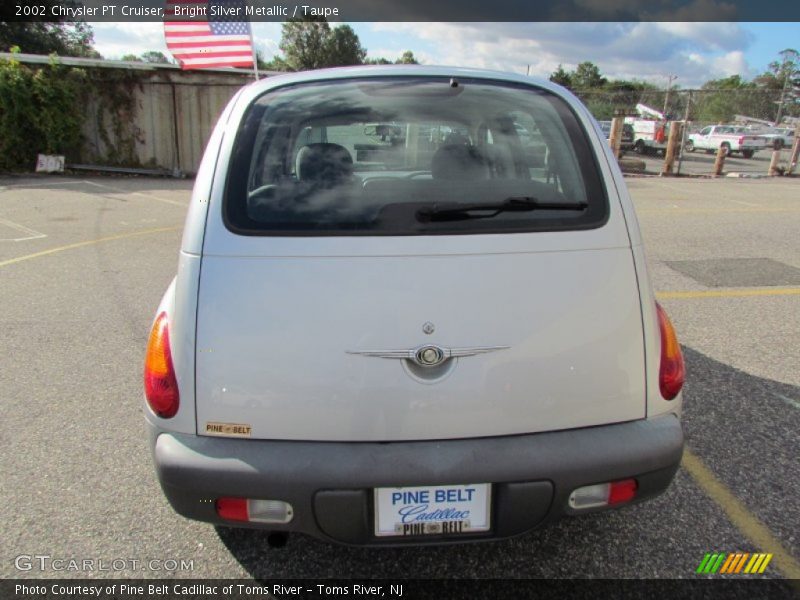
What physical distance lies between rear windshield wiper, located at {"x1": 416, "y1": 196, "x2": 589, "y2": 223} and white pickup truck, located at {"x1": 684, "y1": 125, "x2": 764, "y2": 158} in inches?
1134

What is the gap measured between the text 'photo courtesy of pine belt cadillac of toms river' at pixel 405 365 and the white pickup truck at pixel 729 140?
1139 inches

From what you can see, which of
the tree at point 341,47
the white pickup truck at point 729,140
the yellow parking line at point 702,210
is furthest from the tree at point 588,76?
the yellow parking line at point 702,210

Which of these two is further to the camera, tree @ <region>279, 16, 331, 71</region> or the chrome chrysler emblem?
tree @ <region>279, 16, 331, 71</region>

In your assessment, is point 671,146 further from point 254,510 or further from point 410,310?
point 254,510

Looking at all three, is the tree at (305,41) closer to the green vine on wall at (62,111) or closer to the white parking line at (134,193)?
the green vine on wall at (62,111)

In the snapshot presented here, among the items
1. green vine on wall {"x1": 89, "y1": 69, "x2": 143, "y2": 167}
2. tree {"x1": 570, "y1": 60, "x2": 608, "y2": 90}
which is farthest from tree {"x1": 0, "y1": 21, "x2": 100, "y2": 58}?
tree {"x1": 570, "y1": 60, "x2": 608, "y2": 90}

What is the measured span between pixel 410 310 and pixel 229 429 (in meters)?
0.67

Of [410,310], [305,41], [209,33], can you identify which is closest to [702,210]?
[209,33]

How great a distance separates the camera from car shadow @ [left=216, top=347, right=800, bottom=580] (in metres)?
2.17

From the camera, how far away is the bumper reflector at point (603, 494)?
187cm

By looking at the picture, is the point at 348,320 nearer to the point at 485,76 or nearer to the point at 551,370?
the point at 551,370

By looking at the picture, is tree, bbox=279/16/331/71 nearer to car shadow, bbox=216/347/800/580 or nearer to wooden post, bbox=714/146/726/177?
wooden post, bbox=714/146/726/177

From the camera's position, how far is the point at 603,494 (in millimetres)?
1901

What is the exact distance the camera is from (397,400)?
1779mm
